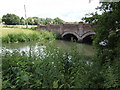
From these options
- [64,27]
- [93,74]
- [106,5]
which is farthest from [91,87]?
[64,27]

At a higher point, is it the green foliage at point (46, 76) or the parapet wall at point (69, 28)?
the parapet wall at point (69, 28)

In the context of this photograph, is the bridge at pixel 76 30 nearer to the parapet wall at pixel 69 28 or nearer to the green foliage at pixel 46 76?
the parapet wall at pixel 69 28

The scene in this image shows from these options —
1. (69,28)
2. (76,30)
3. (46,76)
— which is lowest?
(46,76)

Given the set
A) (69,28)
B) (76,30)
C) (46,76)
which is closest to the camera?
(46,76)

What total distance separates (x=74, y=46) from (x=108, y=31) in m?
0.95

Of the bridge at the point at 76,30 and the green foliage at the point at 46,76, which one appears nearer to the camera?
the green foliage at the point at 46,76

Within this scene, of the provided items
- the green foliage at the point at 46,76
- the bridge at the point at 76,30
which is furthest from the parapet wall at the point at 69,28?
the green foliage at the point at 46,76

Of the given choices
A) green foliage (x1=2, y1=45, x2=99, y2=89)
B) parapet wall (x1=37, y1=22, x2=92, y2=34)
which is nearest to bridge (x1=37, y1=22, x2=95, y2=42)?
parapet wall (x1=37, y1=22, x2=92, y2=34)

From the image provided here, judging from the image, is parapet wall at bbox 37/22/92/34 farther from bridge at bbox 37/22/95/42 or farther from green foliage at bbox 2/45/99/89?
green foliage at bbox 2/45/99/89

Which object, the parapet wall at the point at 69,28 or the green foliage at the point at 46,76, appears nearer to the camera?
the green foliage at the point at 46,76

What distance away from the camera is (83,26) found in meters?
10.8

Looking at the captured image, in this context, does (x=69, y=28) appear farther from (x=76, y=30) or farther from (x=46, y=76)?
(x=46, y=76)

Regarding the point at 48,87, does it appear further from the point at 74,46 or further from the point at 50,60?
the point at 74,46

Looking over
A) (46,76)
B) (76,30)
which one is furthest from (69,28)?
(46,76)
